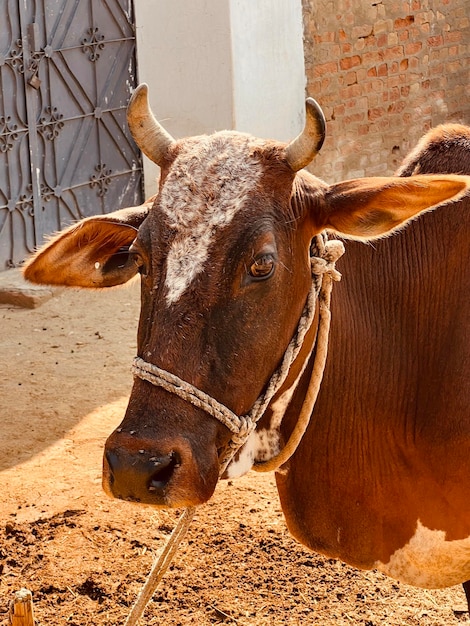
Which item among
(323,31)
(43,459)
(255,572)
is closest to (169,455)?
(255,572)

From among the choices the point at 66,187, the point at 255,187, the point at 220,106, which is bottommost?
the point at 66,187

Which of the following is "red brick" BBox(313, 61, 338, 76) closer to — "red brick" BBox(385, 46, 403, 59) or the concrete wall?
the concrete wall

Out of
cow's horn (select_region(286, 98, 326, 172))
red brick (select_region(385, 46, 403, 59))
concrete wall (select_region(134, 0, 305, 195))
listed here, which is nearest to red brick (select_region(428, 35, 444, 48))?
red brick (select_region(385, 46, 403, 59))

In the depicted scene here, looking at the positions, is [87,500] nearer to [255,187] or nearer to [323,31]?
[255,187]

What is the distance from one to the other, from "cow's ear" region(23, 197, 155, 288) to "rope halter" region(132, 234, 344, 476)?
24.6 inches

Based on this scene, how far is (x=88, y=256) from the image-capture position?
3502mm

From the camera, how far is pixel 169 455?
2.70m

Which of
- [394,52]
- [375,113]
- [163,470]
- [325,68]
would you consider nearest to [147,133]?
[163,470]

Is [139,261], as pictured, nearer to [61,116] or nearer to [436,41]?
[61,116]

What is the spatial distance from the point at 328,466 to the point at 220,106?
6.68 meters

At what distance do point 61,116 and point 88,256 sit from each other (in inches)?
238

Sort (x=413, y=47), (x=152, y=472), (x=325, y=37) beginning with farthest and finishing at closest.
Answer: (x=413, y=47)
(x=325, y=37)
(x=152, y=472)

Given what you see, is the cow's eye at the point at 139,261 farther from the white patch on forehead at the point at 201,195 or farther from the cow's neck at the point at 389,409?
the cow's neck at the point at 389,409

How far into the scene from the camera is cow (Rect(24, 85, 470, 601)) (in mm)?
2836
